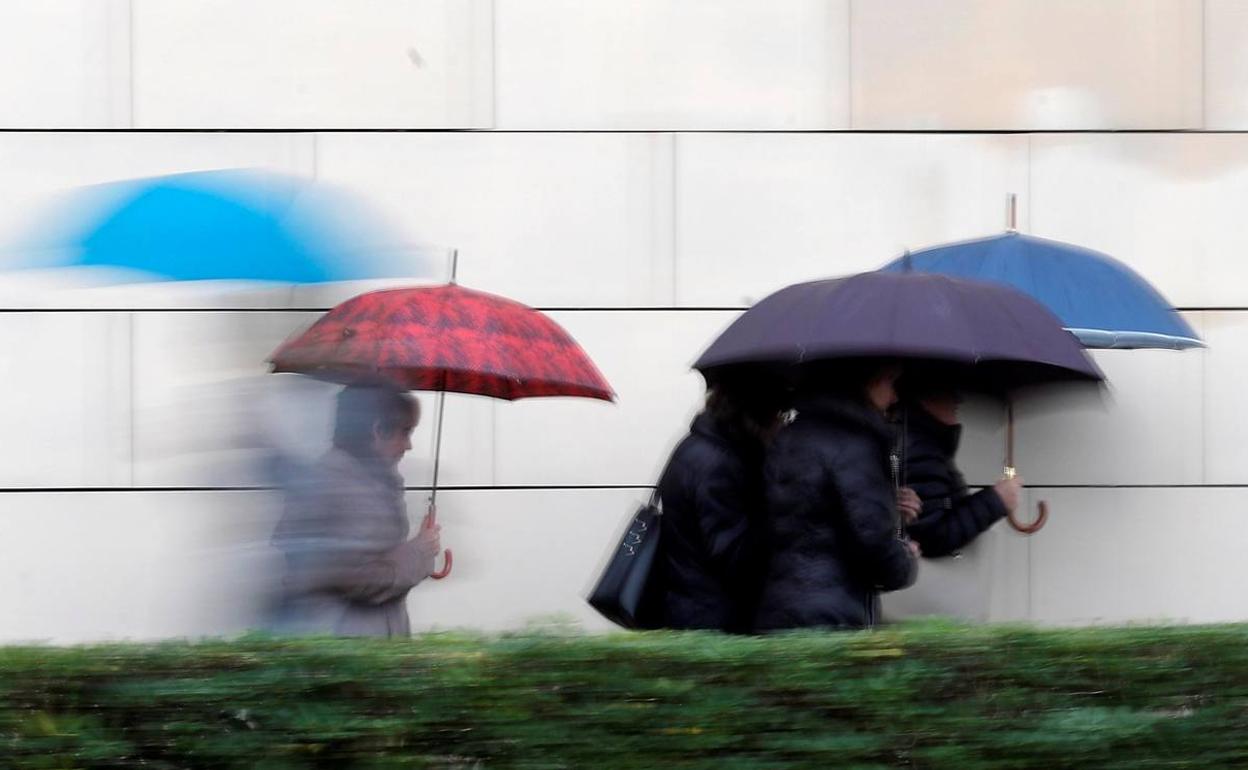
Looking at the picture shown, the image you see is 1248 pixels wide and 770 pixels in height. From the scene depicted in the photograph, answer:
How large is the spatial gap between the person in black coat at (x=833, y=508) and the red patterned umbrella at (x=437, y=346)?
0.77 metres

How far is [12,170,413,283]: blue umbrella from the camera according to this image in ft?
12.2

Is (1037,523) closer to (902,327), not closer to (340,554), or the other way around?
(902,327)

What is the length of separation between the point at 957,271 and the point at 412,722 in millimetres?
2944

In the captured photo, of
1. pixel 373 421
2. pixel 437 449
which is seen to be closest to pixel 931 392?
pixel 437 449

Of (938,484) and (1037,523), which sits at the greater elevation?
(938,484)

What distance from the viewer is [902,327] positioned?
4.12 meters

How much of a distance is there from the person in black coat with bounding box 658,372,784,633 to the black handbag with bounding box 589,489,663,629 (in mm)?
29

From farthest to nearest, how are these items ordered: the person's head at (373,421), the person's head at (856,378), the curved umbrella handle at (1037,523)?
the curved umbrella handle at (1037,523)
the person's head at (856,378)
the person's head at (373,421)

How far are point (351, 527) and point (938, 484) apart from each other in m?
2.14

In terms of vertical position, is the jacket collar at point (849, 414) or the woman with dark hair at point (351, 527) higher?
the jacket collar at point (849, 414)

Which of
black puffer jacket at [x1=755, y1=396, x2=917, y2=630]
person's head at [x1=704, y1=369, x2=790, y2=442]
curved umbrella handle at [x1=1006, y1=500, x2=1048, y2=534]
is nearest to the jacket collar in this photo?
black puffer jacket at [x1=755, y1=396, x2=917, y2=630]

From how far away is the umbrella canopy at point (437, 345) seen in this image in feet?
13.4

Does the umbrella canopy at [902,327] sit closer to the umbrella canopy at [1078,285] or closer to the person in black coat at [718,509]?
the person in black coat at [718,509]

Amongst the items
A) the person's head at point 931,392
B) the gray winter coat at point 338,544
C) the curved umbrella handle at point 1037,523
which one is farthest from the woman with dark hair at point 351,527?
the curved umbrella handle at point 1037,523
